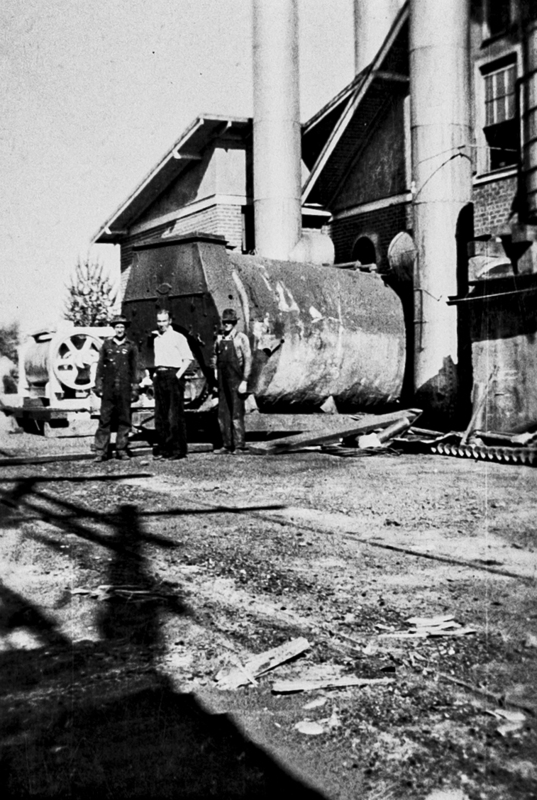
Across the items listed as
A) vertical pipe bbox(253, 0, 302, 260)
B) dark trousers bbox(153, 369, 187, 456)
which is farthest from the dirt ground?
vertical pipe bbox(253, 0, 302, 260)

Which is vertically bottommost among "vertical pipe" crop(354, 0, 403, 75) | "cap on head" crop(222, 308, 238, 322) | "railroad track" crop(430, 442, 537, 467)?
"railroad track" crop(430, 442, 537, 467)

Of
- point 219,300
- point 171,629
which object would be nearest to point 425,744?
point 171,629

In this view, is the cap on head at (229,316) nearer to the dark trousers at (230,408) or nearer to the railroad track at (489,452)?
the dark trousers at (230,408)

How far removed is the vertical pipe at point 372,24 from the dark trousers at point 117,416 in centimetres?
1488

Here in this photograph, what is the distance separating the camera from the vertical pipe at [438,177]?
15.0 m

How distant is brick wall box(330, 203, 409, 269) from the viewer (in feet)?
60.5

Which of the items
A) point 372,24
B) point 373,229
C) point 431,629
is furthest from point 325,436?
point 372,24

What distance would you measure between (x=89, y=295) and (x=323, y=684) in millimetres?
38094

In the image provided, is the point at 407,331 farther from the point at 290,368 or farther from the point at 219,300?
the point at 219,300

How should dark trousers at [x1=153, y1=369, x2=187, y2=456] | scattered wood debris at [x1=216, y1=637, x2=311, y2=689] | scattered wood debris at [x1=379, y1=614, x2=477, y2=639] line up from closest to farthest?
1. scattered wood debris at [x1=216, y1=637, x2=311, y2=689]
2. scattered wood debris at [x1=379, y1=614, x2=477, y2=639]
3. dark trousers at [x1=153, y1=369, x2=187, y2=456]

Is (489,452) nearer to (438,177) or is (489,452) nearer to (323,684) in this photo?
(438,177)

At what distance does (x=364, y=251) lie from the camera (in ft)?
65.9

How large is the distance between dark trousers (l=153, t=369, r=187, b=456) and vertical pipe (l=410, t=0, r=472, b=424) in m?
4.79

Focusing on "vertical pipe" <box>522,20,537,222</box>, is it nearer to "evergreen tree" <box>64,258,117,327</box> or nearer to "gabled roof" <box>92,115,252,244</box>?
"gabled roof" <box>92,115,252,244</box>
